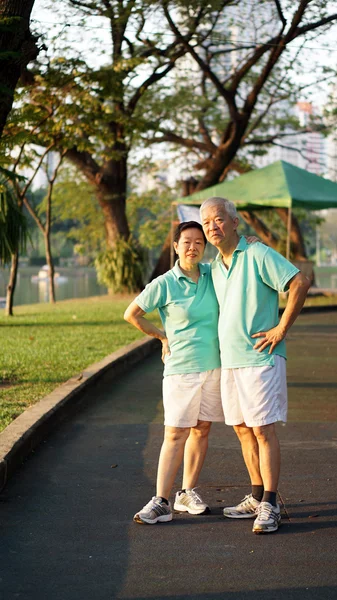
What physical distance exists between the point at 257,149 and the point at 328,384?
1033 inches

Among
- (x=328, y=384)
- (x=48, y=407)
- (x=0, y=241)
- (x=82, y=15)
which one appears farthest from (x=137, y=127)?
(x=48, y=407)

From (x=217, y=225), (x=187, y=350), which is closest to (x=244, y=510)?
(x=187, y=350)

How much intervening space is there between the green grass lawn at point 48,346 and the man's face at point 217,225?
8.95ft

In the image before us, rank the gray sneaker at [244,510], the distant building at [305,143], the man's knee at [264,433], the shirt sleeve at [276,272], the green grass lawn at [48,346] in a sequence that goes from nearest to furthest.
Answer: the shirt sleeve at [276,272], the man's knee at [264,433], the gray sneaker at [244,510], the green grass lawn at [48,346], the distant building at [305,143]

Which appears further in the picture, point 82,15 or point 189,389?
point 82,15

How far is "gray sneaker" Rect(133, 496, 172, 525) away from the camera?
5145mm

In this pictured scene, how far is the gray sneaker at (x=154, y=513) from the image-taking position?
514 cm

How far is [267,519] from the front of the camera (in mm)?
4953

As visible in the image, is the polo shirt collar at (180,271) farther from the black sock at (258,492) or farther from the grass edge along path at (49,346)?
the grass edge along path at (49,346)

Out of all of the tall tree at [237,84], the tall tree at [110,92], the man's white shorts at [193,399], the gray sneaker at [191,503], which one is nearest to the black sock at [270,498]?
the gray sneaker at [191,503]

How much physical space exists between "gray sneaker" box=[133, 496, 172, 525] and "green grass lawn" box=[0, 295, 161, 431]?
2211mm

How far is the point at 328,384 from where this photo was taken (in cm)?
1073

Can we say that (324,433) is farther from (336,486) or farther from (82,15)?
(82,15)

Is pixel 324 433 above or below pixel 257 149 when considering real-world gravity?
below
